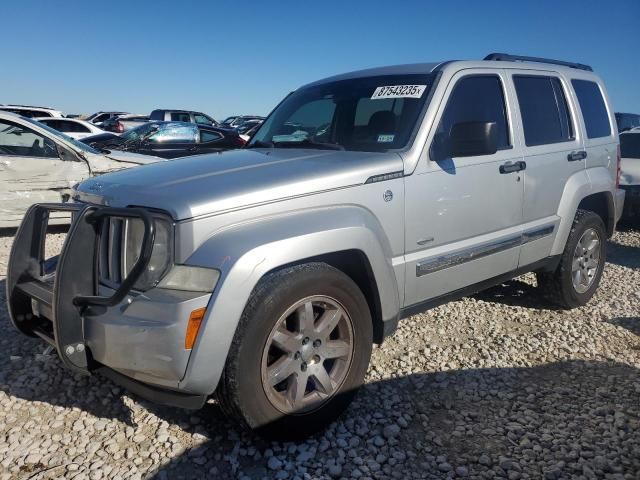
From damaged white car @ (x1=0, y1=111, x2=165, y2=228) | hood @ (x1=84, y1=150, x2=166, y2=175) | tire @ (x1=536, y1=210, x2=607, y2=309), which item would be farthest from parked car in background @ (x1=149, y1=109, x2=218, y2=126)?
tire @ (x1=536, y1=210, x2=607, y2=309)

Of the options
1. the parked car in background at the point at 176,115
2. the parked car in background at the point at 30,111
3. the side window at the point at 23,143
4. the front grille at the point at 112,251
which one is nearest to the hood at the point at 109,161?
the side window at the point at 23,143

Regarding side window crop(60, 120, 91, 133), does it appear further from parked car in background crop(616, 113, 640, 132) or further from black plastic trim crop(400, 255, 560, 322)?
parked car in background crop(616, 113, 640, 132)

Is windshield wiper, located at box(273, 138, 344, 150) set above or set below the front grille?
above

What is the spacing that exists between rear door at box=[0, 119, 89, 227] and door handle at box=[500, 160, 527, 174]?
5592 mm

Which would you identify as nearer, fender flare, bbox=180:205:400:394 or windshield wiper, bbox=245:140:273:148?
fender flare, bbox=180:205:400:394

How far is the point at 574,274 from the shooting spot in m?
4.41

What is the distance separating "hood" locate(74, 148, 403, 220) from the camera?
90.0 inches

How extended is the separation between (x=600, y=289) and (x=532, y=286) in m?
0.77

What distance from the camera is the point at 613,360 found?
139 inches

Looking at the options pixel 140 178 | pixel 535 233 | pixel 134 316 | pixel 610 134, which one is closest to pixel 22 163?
pixel 140 178

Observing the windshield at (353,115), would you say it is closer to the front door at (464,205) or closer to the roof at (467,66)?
the roof at (467,66)

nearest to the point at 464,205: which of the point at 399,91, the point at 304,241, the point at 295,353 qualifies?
the point at 399,91

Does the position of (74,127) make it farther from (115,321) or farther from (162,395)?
(162,395)

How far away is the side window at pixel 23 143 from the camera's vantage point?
6.71 metres
